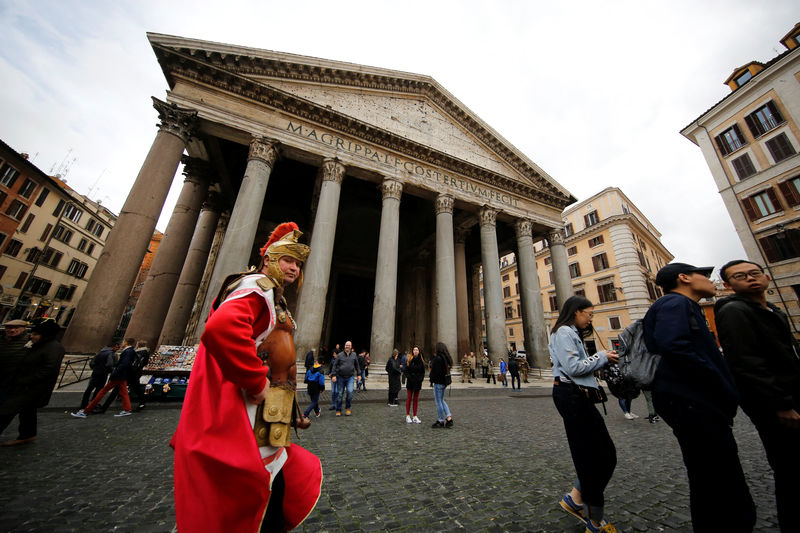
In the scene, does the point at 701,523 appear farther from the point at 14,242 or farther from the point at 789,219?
the point at 14,242

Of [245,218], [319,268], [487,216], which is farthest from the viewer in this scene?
[487,216]

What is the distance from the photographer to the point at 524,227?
14977 mm

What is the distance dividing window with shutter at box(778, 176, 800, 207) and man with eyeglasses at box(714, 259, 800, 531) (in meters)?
20.2

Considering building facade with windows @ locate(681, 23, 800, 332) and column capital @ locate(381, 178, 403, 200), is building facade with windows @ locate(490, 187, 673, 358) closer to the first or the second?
building facade with windows @ locate(681, 23, 800, 332)

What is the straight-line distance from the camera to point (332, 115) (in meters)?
11.6

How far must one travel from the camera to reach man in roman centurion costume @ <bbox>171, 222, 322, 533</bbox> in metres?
1.04

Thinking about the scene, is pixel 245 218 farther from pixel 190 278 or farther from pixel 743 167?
pixel 743 167

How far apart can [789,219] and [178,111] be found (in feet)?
87.9

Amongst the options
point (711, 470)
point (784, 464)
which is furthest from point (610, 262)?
point (711, 470)

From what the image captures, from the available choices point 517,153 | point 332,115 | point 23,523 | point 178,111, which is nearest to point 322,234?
point 332,115

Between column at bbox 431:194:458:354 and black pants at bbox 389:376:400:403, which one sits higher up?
column at bbox 431:194:458:354

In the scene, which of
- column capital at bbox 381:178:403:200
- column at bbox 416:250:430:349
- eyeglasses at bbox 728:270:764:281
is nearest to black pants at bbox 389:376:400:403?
eyeglasses at bbox 728:270:764:281

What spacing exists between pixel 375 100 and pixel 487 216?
A: 7.78 m

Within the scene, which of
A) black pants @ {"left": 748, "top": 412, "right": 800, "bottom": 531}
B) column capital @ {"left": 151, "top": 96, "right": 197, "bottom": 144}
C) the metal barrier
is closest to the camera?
black pants @ {"left": 748, "top": 412, "right": 800, "bottom": 531}
